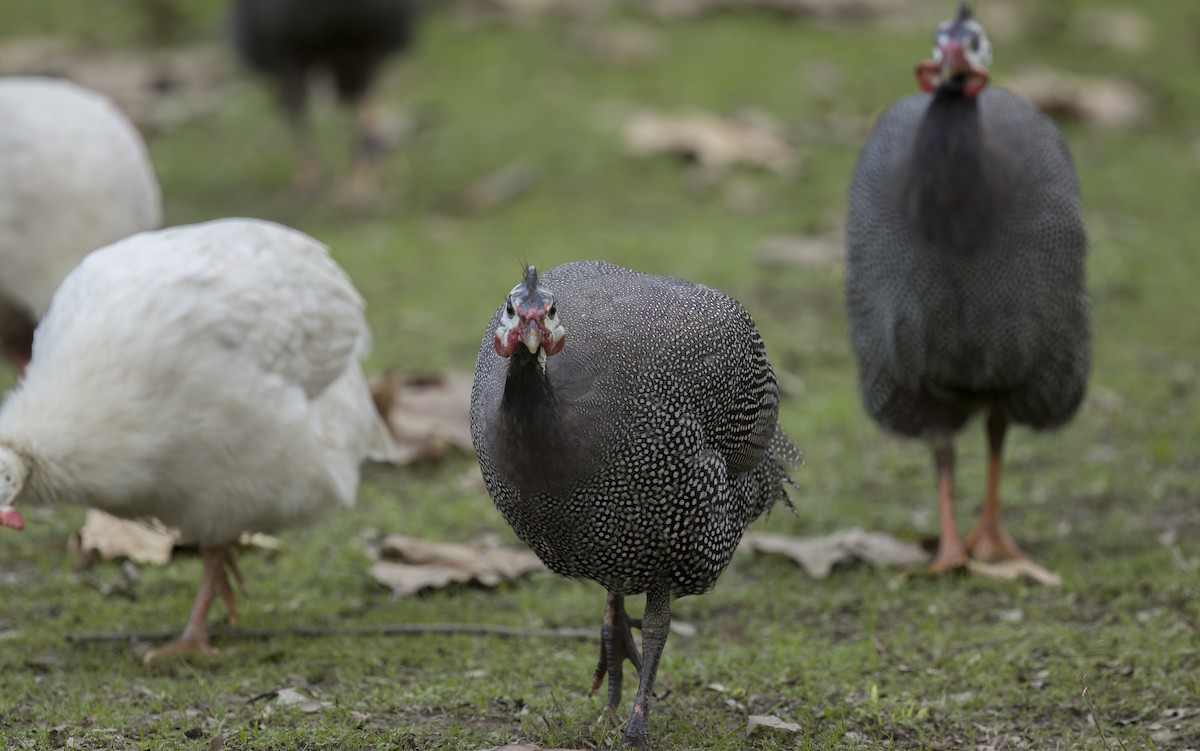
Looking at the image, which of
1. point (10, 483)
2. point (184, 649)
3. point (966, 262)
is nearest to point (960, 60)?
point (966, 262)

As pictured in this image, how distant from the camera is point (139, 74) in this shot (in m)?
10.0

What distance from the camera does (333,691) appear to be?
13.5 ft

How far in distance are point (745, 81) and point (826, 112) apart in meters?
0.63

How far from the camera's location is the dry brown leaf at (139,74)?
9.77 m

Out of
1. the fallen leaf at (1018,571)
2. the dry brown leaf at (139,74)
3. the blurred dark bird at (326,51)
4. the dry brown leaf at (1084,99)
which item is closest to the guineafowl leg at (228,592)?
the fallen leaf at (1018,571)

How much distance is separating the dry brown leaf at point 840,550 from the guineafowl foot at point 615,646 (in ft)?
3.78

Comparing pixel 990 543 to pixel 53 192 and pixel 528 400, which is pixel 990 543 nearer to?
pixel 528 400

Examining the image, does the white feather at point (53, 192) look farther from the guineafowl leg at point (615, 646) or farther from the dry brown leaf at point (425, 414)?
the guineafowl leg at point (615, 646)

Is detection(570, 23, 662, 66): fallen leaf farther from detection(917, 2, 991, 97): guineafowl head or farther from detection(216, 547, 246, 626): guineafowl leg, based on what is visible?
detection(216, 547, 246, 626): guineafowl leg

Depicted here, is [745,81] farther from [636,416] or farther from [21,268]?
[636,416]

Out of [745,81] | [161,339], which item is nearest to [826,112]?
[745,81]

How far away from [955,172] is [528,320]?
198cm

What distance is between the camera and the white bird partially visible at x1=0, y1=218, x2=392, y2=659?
13.4 ft

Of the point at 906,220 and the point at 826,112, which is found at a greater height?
the point at 906,220
